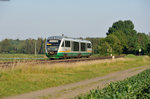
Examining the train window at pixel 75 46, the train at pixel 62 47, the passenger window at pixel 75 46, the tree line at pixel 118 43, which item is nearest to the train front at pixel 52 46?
the train at pixel 62 47

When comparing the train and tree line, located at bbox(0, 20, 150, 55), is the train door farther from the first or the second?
tree line, located at bbox(0, 20, 150, 55)

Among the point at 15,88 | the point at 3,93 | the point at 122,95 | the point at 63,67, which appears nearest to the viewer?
the point at 122,95

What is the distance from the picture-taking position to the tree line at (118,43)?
79.1m

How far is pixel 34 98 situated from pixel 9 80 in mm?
5440

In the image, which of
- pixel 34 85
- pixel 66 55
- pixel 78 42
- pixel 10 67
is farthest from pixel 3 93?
pixel 78 42

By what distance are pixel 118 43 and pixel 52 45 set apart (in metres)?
53.0

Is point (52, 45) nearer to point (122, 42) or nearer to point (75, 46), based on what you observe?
point (75, 46)

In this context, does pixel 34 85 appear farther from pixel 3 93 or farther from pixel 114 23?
pixel 114 23

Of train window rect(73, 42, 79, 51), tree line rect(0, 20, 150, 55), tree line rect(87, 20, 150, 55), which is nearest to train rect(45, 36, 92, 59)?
train window rect(73, 42, 79, 51)

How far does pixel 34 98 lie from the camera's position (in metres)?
13.4

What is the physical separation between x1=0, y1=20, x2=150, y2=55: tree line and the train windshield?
16.5m

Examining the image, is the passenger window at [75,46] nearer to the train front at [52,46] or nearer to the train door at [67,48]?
the train door at [67,48]

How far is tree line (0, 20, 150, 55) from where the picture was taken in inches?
3112

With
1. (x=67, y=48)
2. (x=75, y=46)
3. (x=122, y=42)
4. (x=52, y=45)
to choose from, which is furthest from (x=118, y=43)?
(x=52, y=45)
